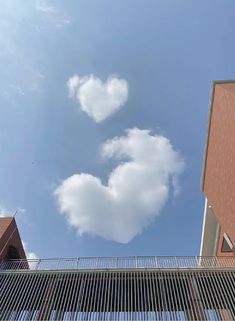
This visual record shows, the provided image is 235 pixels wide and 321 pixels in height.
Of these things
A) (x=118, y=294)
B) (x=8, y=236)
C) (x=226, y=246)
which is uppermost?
(x=226, y=246)

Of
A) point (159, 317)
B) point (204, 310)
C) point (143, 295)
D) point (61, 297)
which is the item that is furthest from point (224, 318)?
point (61, 297)

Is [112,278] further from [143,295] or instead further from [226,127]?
[226,127]

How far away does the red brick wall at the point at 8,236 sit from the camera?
19.7 metres

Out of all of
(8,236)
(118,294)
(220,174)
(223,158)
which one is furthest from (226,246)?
(8,236)

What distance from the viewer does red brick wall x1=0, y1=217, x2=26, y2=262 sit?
1966 cm

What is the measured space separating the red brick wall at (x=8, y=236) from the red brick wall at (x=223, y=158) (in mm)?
14434

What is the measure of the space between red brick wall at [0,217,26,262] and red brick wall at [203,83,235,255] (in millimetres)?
14434

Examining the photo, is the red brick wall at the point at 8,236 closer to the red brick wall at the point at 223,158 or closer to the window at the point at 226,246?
the red brick wall at the point at 223,158

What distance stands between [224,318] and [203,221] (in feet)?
41.5

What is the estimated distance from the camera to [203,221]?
25484 mm

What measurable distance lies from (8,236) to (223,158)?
1522cm

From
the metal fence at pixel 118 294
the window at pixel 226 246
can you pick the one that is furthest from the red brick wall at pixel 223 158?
the metal fence at pixel 118 294

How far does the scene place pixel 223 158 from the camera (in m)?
20.5

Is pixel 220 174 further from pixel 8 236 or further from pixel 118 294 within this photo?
pixel 8 236
